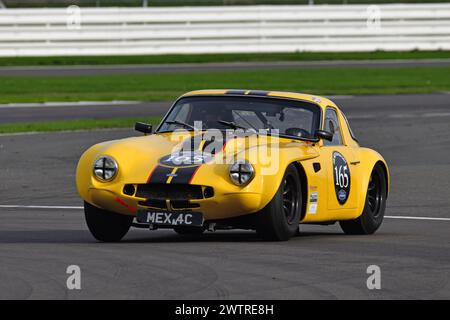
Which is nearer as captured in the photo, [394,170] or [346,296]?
[346,296]

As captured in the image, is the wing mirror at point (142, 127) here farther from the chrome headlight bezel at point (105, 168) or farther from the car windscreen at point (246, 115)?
the chrome headlight bezel at point (105, 168)

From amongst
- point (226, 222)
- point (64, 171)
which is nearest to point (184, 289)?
point (226, 222)

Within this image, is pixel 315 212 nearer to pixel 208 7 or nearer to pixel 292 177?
pixel 292 177

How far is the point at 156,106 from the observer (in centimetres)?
2567

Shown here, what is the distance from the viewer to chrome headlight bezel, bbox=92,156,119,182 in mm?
9469

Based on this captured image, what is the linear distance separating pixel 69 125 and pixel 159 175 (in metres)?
12.9

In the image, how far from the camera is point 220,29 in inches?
1428

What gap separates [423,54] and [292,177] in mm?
29214

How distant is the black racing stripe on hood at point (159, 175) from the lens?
9234 mm

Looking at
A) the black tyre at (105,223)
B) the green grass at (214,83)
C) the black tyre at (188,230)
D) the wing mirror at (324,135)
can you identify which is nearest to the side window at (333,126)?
the wing mirror at (324,135)

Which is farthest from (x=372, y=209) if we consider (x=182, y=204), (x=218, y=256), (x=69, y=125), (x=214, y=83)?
(x=214, y=83)

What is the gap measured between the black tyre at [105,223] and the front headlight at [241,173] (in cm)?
100
